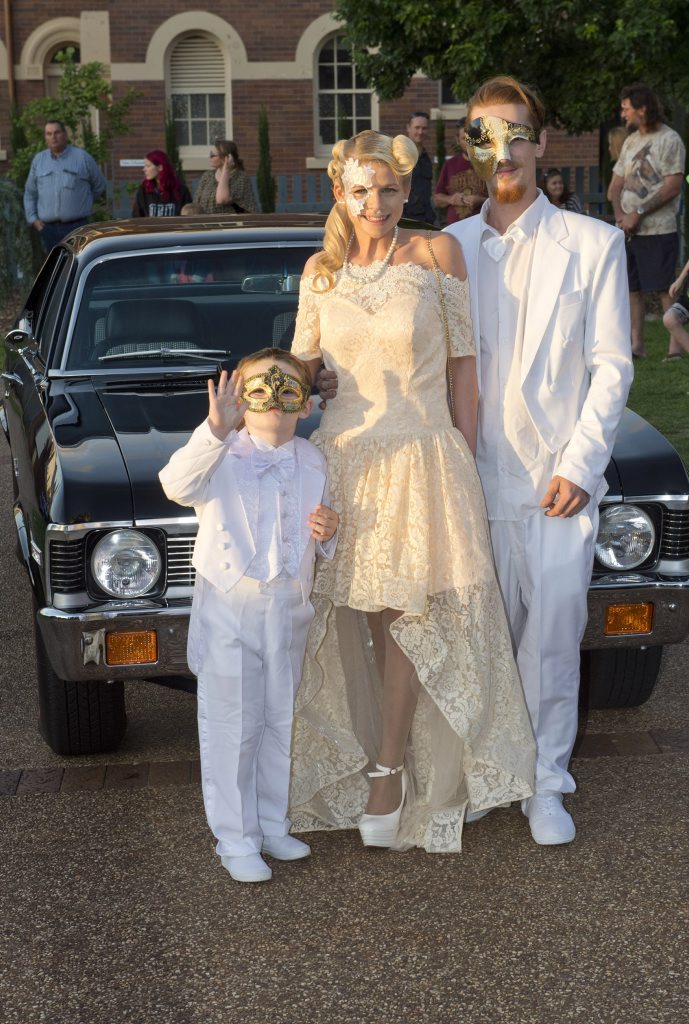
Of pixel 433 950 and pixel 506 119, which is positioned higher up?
pixel 506 119

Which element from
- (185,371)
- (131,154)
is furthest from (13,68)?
(185,371)

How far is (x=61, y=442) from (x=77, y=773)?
1.05m

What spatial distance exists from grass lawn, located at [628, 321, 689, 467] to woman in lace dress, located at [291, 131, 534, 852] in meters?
5.19

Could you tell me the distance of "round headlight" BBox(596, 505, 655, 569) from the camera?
439 centimetres

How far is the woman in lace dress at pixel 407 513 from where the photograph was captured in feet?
12.4

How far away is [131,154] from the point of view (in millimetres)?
25469

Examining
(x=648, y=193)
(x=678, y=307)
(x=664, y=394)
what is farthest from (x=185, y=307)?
(x=648, y=193)

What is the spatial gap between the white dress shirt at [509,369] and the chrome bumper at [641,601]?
53 cm

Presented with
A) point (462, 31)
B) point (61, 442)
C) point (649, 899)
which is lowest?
point (649, 899)

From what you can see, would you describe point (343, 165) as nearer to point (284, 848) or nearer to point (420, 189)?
point (284, 848)

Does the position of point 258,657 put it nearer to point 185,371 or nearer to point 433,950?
point 433,950

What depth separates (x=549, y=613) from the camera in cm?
402

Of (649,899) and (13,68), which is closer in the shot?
(649,899)

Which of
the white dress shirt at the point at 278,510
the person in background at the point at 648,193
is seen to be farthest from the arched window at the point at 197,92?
the white dress shirt at the point at 278,510
